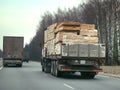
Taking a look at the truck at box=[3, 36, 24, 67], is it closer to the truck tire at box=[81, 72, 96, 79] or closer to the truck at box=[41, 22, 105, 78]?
the truck tire at box=[81, 72, 96, 79]

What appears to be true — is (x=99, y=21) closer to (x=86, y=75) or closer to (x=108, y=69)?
(x=108, y=69)

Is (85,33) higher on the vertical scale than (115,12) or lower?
lower

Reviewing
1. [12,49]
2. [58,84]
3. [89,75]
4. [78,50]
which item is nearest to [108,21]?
[12,49]

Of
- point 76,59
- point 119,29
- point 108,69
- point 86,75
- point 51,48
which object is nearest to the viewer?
point 76,59

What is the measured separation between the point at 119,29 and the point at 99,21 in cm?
426

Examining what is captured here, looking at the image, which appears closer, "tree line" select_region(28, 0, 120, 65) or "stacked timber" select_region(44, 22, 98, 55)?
"stacked timber" select_region(44, 22, 98, 55)

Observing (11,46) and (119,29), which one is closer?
(11,46)

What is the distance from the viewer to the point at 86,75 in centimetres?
3075

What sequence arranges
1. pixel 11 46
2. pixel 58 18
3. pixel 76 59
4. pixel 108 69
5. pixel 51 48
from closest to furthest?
pixel 76 59 < pixel 51 48 < pixel 108 69 < pixel 11 46 < pixel 58 18

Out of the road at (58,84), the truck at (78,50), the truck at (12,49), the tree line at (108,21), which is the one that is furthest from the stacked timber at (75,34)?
the tree line at (108,21)

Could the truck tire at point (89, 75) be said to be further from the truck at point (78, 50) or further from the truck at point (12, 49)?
the truck at point (12, 49)

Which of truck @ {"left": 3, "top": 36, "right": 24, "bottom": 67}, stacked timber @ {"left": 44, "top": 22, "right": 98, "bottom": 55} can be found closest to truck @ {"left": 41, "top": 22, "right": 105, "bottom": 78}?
stacked timber @ {"left": 44, "top": 22, "right": 98, "bottom": 55}

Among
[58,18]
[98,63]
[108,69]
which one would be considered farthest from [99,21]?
[58,18]

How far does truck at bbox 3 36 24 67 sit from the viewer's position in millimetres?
54344
